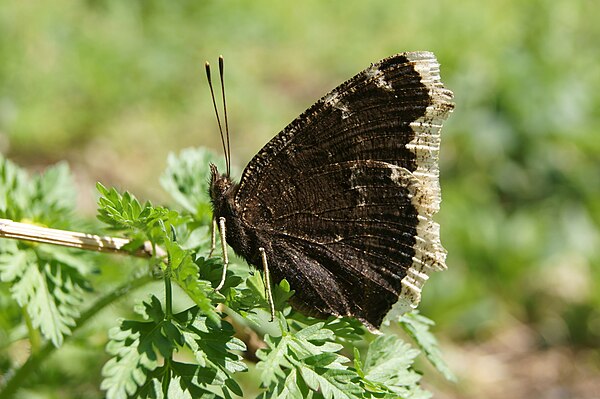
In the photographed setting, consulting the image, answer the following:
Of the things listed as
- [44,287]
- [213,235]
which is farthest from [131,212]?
[44,287]

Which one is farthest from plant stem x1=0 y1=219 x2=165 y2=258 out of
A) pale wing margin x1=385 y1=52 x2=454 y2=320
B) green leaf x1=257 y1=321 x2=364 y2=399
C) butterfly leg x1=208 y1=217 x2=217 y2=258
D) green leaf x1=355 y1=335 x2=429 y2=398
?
pale wing margin x1=385 y1=52 x2=454 y2=320

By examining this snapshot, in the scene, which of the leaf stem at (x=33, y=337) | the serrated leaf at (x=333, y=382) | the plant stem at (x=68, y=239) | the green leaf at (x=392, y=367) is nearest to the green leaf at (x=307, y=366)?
the serrated leaf at (x=333, y=382)

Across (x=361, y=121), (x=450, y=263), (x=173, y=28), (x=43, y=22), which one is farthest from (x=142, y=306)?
(x=173, y=28)

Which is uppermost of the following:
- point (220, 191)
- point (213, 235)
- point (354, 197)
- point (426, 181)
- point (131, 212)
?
point (426, 181)

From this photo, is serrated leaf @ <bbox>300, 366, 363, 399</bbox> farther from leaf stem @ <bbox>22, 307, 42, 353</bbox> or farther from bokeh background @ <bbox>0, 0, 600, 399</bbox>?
bokeh background @ <bbox>0, 0, 600, 399</bbox>

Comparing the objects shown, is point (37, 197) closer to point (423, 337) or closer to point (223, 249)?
point (223, 249)
